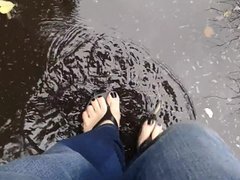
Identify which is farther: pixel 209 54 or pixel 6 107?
pixel 209 54

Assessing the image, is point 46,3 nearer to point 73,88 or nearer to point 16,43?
point 16,43

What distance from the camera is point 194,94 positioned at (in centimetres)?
218

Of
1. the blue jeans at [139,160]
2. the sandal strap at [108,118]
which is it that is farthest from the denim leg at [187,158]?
the sandal strap at [108,118]

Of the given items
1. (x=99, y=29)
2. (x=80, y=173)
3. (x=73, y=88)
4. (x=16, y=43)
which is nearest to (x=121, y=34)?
(x=99, y=29)

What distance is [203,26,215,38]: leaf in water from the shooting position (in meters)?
2.23

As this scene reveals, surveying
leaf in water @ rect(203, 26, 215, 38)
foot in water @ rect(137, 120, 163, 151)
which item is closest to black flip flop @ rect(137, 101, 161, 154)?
foot in water @ rect(137, 120, 163, 151)

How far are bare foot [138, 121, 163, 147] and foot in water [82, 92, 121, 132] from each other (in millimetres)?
118

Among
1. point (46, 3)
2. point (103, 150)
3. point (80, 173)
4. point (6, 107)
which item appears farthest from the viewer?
point (46, 3)

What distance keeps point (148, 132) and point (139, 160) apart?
1.10 ft

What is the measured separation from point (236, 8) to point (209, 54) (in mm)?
271

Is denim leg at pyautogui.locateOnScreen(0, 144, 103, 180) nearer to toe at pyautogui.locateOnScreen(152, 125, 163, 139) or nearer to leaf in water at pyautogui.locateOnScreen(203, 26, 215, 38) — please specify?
toe at pyautogui.locateOnScreen(152, 125, 163, 139)

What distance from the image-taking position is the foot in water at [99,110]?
6.74 feet

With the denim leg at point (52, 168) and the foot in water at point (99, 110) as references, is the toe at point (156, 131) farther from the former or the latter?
the denim leg at point (52, 168)

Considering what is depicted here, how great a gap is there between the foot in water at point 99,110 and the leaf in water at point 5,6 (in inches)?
21.7
